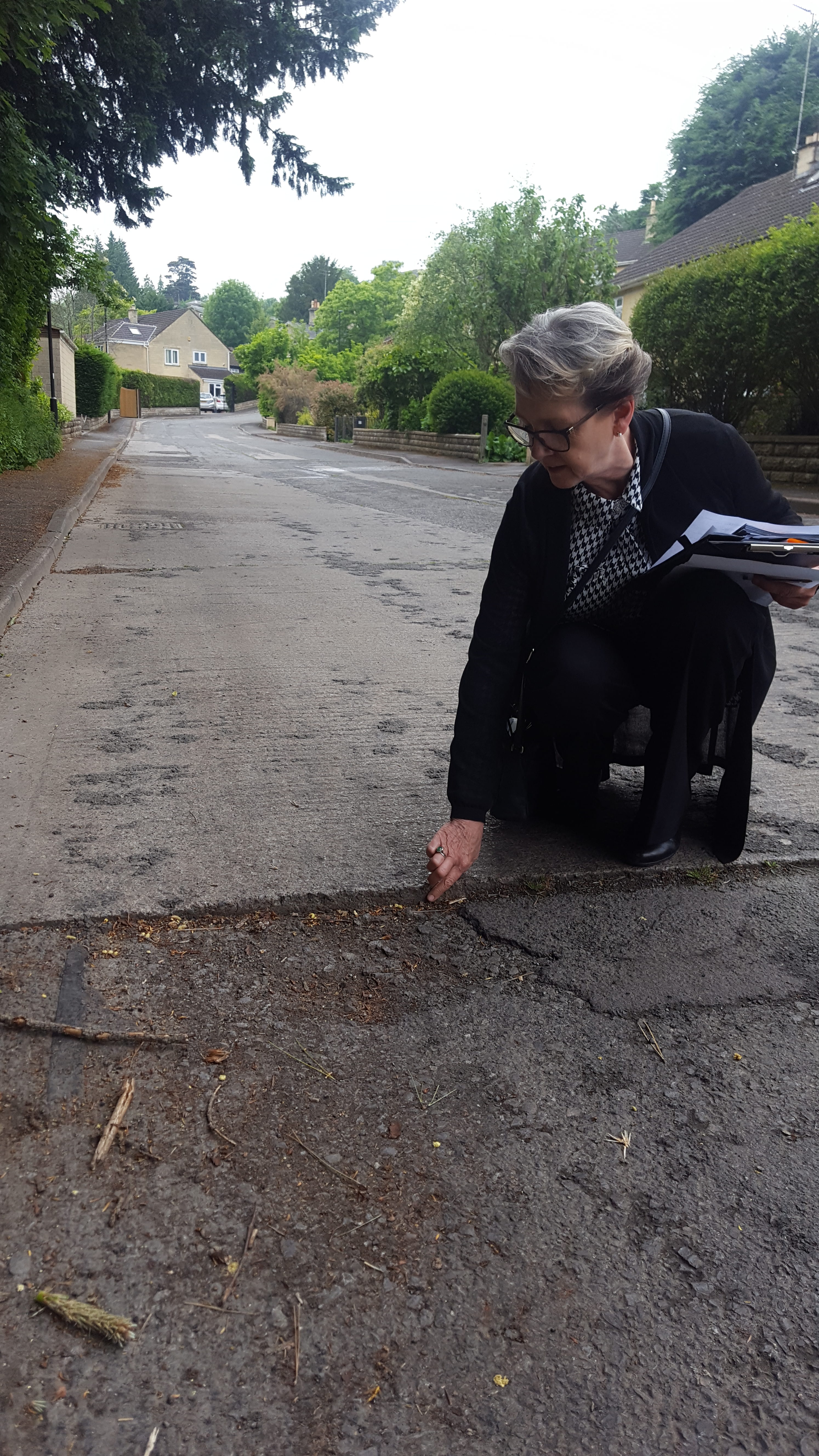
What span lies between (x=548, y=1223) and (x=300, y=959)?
0.91 m

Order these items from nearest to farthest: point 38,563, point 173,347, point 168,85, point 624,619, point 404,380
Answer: point 624,619 → point 38,563 → point 168,85 → point 404,380 → point 173,347

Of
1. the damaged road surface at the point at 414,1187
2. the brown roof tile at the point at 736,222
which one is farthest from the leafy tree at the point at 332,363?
the damaged road surface at the point at 414,1187

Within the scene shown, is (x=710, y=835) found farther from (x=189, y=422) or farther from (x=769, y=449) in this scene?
(x=189, y=422)

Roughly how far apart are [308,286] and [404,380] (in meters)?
108

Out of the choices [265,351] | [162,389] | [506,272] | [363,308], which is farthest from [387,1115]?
[265,351]

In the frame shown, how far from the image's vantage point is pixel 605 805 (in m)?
3.30

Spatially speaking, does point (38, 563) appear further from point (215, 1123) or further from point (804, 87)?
point (804, 87)

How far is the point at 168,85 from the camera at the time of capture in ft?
45.0

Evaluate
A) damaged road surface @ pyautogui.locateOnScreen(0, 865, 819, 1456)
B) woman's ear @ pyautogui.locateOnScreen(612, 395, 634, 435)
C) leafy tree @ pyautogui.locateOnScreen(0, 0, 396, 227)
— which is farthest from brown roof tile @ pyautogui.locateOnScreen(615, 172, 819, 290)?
damaged road surface @ pyautogui.locateOnScreen(0, 865, 819, 1456)

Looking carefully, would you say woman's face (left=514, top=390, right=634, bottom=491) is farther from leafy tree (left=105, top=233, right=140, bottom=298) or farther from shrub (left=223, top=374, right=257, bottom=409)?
leafy tree (left=105, top=233, right=140, bottom=298)

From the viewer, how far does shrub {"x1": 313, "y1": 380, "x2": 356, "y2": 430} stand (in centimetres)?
4516

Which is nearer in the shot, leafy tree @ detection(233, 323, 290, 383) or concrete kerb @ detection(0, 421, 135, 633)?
concrete kerb @ detection(0, 421, 135, 633)

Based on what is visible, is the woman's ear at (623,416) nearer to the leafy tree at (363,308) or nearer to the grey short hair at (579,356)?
the grey short hair at (579,356)

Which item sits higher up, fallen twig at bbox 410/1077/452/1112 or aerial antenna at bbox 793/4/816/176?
aerial antenna at bbox 793/4/816/176
